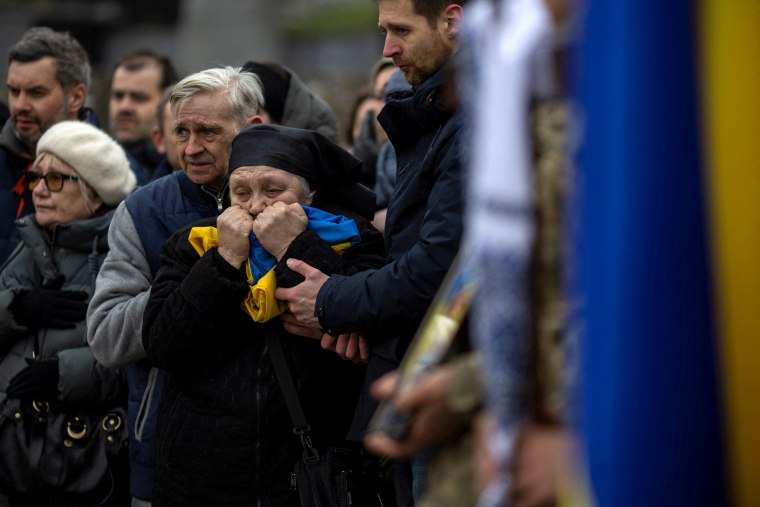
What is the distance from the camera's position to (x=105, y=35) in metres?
18.9

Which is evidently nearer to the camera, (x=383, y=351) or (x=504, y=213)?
(x=504, y=213)

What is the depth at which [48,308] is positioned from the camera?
15.0ft

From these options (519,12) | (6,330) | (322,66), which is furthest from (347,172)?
(322,66)

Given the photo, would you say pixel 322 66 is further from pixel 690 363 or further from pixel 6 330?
pixel 690 363

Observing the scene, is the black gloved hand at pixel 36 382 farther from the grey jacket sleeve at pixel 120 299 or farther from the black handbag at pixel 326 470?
the black handbag at pixel 326 470

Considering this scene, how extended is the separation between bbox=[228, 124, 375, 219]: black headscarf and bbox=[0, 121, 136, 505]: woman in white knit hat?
1106 millimetres

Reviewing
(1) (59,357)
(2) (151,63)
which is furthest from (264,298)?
(2) (151,63)

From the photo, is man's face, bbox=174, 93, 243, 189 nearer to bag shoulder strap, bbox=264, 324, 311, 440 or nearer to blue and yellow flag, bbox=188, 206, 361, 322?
blue and yellow flag, bbox=188, 206, 361, 322

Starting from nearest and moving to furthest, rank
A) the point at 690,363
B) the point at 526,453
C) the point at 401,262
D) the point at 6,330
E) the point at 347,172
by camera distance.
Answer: the point at 690,363, the point at 526,453, the point at 401,262, the point at 347,172, the point at 6,330

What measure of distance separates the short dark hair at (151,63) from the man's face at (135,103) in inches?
0.9

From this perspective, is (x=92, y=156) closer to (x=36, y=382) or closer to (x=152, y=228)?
(x=152, y=228)

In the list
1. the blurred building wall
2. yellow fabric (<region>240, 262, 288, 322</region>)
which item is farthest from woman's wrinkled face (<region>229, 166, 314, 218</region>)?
the blurred building wall

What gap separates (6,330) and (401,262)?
2024 millimetres

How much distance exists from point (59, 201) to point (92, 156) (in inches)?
8.8
